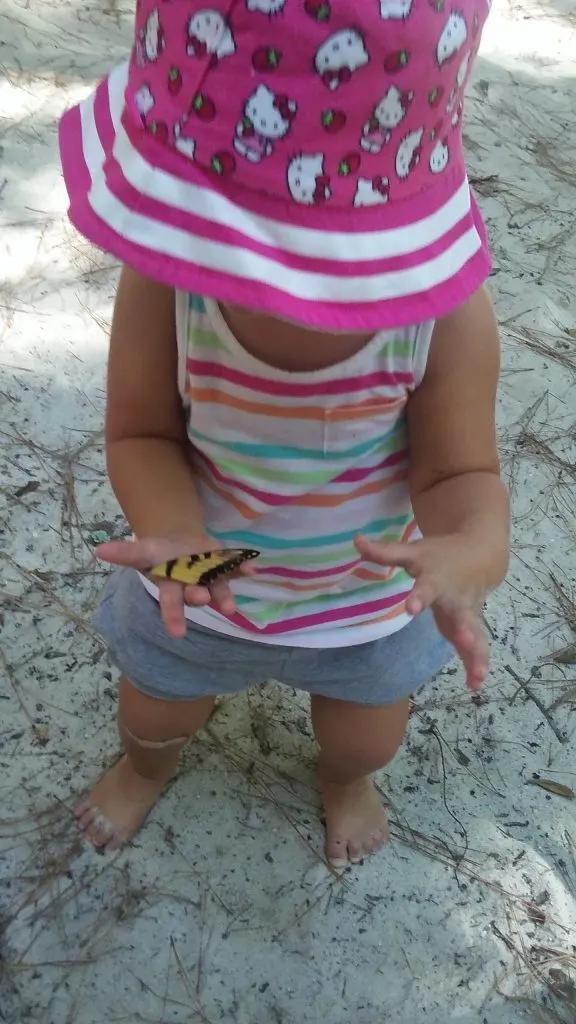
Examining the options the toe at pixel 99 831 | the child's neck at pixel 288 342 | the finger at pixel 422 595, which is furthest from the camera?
the toe at pixel 99 831

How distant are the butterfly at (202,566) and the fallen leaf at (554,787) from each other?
901 millimetres

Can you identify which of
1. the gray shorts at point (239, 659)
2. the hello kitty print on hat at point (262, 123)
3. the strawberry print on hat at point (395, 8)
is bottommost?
the gray shorts at point (239, 659)

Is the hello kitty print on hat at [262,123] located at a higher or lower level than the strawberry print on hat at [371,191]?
higher

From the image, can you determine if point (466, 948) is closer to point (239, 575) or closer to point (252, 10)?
point (239, 575)

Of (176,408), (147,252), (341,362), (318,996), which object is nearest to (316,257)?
(147,252)

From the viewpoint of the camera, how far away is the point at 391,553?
0.84m

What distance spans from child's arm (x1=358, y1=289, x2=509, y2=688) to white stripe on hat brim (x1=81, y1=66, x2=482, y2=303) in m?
0.19

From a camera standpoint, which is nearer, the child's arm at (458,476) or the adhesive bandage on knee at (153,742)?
the child's arm at (458,476)

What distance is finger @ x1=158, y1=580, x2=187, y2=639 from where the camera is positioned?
0.85 meters

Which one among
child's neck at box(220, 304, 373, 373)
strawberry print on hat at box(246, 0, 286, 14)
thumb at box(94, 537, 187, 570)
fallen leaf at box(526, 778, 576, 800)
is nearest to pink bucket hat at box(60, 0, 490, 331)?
strawberry print on hat at box(246, 0, 286, 14)

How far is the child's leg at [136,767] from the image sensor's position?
127cm

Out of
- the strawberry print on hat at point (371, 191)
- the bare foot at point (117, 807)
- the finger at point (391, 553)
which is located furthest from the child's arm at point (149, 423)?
the bare foot at point (117, 807)

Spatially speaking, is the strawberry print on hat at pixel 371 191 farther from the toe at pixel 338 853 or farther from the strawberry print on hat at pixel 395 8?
the toe at pixel 338 853

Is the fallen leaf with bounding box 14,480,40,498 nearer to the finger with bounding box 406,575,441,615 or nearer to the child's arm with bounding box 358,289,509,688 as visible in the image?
the child's arm with bounding box 358,289,509,688
